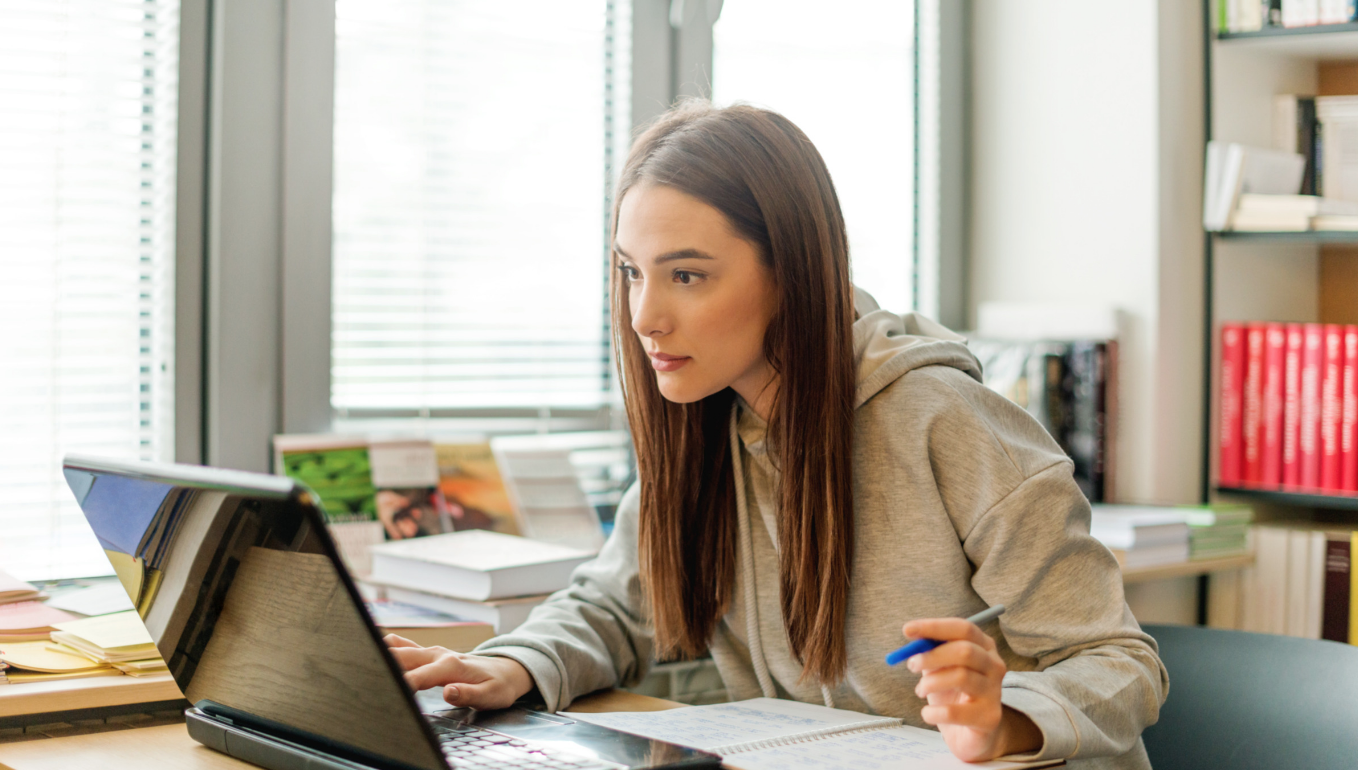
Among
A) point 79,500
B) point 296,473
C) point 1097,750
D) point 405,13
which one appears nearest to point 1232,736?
point 1097,750

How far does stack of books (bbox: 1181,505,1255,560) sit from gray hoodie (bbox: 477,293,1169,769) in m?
1.05

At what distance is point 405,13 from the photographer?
1899mm

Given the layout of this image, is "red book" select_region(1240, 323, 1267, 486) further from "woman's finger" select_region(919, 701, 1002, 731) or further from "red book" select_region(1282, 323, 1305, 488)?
"woman's finger" select_region(919, 701, 1002, 731)

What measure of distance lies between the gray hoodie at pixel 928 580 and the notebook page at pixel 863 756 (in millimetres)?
67

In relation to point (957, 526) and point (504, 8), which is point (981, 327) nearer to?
point (504, 8)

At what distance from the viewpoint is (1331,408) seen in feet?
7.09

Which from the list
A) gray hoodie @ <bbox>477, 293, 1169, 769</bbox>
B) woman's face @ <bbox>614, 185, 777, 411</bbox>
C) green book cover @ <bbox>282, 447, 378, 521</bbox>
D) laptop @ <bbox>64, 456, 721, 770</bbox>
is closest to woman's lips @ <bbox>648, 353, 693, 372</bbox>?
woman's face @ <bbox>614, 185, 777, 411</bbox>

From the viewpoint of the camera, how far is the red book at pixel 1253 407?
2.27 meters

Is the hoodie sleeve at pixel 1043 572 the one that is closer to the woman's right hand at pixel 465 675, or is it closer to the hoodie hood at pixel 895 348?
the hoodie hood at pixel 895 348

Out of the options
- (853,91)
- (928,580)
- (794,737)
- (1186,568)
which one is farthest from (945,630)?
(853,91)

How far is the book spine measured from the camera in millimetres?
2158

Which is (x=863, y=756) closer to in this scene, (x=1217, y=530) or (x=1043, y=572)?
(x=1043, y=572)

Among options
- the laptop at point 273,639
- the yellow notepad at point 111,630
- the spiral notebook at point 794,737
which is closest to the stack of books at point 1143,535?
the spiral notebook at point 794,737

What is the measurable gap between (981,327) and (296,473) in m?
1.42
